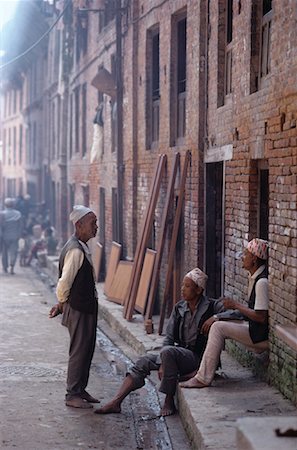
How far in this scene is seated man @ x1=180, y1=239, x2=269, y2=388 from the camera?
829 centimetres

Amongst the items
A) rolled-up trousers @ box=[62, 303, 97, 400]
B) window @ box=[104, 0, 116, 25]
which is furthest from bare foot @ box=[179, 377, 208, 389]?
window @ box=[104, 0, 116, 25]

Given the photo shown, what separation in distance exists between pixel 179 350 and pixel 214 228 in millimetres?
3807

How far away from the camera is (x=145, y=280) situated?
13.6 metres

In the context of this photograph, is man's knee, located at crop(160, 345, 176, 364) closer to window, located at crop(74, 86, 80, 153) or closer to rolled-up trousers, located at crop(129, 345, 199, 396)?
rolled-up trousers, located at crop(129, 345, 199, 396)

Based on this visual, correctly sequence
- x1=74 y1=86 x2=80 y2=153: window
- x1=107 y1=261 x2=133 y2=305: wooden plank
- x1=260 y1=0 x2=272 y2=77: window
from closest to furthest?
x1=260 y1=0 x2=272 y2=77: window < x1=107 y1=261 x2=133 y2=305: wooden plank < x1=74 y1=86 x2=80 y2=153: window

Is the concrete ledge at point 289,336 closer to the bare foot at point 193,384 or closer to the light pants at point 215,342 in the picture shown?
the light pants at point 215,342

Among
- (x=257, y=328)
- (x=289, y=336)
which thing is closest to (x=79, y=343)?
(x=257, y=328)

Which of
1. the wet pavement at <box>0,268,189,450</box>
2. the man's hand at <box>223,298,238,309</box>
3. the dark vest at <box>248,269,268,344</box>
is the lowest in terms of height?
the wet pavement at <box>0,268,189,450</box>

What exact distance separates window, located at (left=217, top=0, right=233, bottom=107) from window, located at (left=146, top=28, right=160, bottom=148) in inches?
157

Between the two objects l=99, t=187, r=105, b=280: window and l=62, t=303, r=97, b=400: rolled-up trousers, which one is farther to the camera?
l=99, t=187, r=105, b=280: window

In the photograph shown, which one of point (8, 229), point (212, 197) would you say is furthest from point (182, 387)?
point (8, 229)

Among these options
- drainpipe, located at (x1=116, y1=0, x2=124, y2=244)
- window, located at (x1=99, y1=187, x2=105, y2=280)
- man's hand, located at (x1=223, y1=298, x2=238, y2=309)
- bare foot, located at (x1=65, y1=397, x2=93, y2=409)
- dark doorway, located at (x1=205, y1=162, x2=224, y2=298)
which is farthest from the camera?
window, located at (x1=99, y1=187, x2=105, y2=280)

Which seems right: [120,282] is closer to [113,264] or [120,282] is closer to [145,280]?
[113,264]

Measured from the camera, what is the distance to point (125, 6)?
55.1 feet
